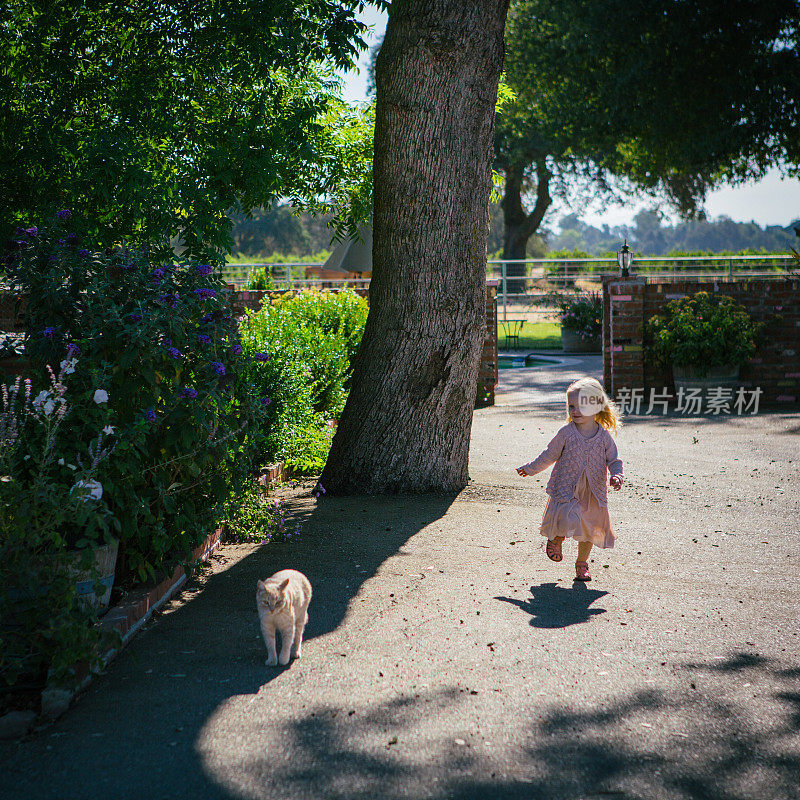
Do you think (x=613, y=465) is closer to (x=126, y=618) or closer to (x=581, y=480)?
(x=581, y=480)

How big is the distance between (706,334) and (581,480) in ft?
25.3

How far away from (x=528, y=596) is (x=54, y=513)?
8.12 feet

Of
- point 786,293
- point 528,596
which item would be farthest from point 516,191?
point 528,596

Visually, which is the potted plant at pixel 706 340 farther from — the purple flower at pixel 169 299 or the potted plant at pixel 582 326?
the purple flower at pixel 169 299

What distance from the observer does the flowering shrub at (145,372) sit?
3953mm

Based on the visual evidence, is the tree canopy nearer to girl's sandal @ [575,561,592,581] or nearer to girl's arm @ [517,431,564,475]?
girl's arm @ [517,431,564,475]

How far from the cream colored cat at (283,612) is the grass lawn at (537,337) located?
1912 cm

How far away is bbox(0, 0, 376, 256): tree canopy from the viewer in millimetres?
5793

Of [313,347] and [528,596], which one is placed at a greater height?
[313,347]

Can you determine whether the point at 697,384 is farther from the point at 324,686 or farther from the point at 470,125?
the point at 324,686

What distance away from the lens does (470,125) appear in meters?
6.44

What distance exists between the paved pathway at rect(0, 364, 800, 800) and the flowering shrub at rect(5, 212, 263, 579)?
0.52 metres

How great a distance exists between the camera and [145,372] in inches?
157

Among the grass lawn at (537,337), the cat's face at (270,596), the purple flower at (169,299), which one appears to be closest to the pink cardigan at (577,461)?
the cat's face at (270,596)
